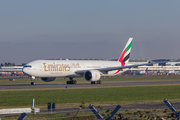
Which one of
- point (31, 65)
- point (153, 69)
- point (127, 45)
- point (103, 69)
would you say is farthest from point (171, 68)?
point (31, 65)

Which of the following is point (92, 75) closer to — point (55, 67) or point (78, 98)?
point (55, 67)

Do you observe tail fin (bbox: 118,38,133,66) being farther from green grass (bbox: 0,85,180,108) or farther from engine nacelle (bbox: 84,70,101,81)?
green grass (bbox: 0,85,180,108)

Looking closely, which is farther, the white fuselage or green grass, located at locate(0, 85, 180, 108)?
the white fuselage

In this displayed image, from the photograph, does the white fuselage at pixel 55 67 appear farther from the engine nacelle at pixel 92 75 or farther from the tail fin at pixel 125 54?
the tail fin at pixel 125 54

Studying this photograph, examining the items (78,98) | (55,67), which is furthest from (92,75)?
(78,98)

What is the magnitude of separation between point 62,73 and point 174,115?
44163mm

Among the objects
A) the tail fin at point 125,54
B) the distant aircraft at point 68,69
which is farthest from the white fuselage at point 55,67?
the tail fin at point 125,54

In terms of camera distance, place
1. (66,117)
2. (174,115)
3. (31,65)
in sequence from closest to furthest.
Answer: (174,115) < (66,117) < (31,65)

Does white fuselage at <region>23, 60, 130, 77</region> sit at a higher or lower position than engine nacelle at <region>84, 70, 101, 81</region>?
higher

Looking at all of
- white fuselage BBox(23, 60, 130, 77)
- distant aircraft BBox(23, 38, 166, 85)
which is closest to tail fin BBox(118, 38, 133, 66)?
distant aircraft BBox(23, 38, 166, 85)

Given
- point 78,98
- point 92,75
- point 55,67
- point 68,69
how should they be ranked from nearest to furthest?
point 78,98
point 55,67
point 92,75
point 68,69

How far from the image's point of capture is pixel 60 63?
5628 cm

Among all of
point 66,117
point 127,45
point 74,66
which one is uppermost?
point 127,45

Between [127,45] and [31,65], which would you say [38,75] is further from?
[127,45]
